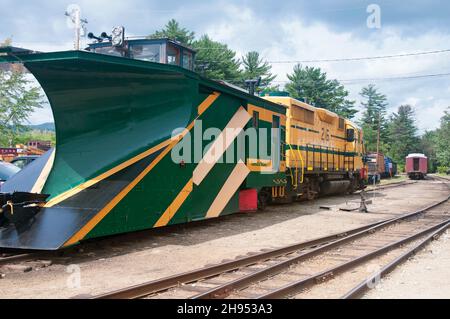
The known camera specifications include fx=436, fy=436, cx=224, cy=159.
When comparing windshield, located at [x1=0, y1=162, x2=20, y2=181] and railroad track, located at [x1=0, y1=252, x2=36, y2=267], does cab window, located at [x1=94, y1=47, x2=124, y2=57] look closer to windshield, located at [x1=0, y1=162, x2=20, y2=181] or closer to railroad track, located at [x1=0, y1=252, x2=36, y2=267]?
windshield, located at [x1=0, y1=162, x2=20, y2=181]

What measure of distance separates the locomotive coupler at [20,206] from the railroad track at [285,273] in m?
2.43

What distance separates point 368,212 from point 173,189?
8.86 meters

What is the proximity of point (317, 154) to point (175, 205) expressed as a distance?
10.3 metres

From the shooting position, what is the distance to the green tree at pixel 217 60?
41.3 metres

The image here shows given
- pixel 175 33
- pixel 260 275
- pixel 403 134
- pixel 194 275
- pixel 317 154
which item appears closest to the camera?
pixel 194 275

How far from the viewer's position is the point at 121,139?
7.30 m

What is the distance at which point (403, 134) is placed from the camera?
345ft

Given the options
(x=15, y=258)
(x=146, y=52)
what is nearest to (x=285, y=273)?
(x=15, y=258)

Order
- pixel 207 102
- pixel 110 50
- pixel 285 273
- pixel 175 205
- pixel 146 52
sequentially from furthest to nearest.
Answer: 1. pixel 110 50
2. pixel 146 52
3. pixel 207 102
4. pixel 175 205
5. pixel 285 273

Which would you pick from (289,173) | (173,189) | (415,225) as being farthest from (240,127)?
(415,225)

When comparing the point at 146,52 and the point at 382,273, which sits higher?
the point at 146,52

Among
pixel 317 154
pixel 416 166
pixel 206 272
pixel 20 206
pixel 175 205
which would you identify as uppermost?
pixel 317 154

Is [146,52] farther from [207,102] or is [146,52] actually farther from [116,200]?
[116,200]

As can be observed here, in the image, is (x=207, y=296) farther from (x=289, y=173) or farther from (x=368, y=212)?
(x=368, y=212)
